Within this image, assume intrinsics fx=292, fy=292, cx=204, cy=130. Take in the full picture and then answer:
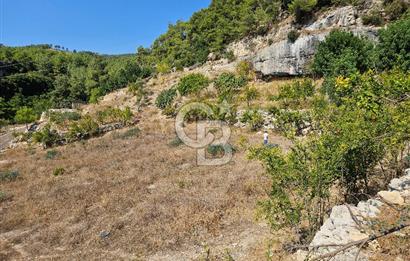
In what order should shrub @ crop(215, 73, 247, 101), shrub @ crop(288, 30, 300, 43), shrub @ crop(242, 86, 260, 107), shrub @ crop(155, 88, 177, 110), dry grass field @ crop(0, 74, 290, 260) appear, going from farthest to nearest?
1. shrub @ crop(155, 88, 177, 110)
2. shrub @ crop(215, 73, 247, 101)
3. shrub @ crop(288, 30, 300, 43)
4. shrub @ crop(242, 86, 260, 107)
5. dry grass field @ crop(0, 74, 290, 260)

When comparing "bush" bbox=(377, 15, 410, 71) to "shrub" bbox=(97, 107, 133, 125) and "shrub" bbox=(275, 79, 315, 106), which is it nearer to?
"shrub" bbox=(275, 79, 315, 106)

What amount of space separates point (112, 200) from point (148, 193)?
4.21 ft

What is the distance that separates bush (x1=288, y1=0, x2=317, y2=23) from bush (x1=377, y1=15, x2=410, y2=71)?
40.2ft

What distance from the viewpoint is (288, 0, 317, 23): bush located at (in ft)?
105

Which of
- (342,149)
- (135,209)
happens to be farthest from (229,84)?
(342,149)

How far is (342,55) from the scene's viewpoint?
22.8 metres

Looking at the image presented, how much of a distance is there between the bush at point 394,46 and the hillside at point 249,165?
91 millimetres

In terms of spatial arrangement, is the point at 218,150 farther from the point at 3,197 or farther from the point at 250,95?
the point at 250,95

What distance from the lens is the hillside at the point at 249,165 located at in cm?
549

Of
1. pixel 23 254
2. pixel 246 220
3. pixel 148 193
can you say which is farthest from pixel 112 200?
pixel 246 220

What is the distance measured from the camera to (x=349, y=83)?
4.36m

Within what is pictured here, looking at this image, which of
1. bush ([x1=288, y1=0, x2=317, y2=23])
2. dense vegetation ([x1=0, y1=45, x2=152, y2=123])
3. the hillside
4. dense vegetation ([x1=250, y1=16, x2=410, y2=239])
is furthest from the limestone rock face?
dense vegetation ([x1=0, y1=45, x2=152, y2=123])

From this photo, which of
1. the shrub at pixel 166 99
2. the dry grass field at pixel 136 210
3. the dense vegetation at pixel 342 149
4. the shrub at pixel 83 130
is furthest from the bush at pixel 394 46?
the shrub at pixel 83 130

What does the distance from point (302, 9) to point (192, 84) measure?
15121mm
